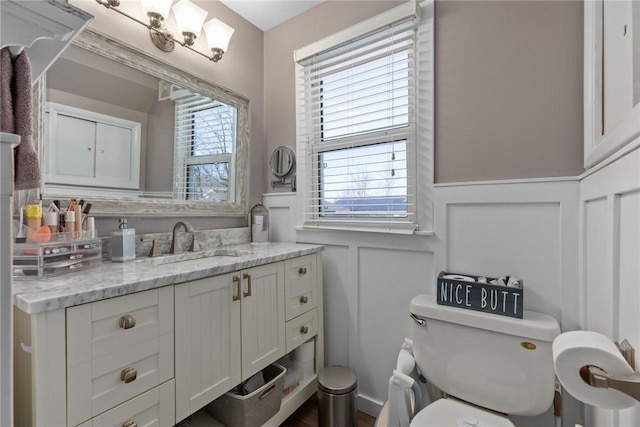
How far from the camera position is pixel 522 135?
1.26 metres

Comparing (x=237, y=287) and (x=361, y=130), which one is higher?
(x=361, y=130)

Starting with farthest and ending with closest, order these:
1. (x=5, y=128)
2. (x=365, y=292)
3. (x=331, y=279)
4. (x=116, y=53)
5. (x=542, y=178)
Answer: (x=331, y=279) < (x=365, y=292) < (x=116, y=53) < (x=542, y=178) < (x=5, y=128)

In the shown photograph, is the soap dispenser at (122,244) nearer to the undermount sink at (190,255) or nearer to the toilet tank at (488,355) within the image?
the undermount sink at (190,255)

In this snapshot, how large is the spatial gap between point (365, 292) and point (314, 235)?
48 centimetres

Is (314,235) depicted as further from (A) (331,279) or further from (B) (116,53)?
(B) (116,53)

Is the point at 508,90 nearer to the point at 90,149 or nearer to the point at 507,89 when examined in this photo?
the point at 507,89

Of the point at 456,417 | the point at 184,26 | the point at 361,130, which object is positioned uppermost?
the point at 184,26

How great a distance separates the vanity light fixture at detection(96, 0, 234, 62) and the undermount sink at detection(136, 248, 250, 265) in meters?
1.08

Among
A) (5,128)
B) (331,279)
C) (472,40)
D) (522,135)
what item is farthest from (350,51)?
(5,128)

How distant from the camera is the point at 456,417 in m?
1.07

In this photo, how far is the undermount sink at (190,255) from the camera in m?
1.30

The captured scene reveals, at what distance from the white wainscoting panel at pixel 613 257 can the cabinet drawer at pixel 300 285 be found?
1.17 meters

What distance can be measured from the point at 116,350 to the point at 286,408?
0.96 meters

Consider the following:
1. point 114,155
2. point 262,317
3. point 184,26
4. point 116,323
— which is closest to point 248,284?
point 262,317
